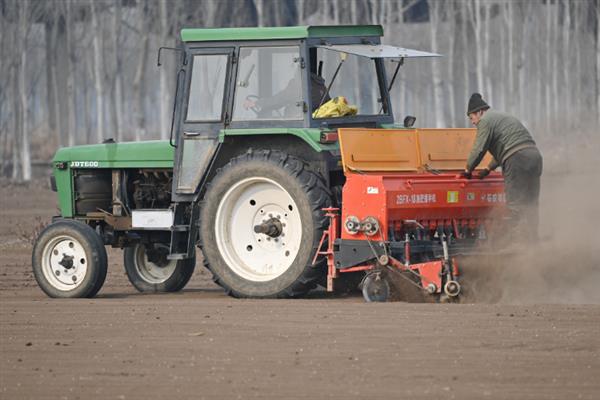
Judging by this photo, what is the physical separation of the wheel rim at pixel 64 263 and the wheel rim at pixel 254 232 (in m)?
1.46

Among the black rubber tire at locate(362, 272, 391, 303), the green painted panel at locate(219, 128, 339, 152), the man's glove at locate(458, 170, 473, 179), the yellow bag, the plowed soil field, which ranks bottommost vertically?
the plowed soil field

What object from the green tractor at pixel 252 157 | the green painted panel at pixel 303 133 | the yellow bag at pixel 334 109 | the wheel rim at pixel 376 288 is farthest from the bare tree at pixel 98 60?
the wheel rim at pixel 376 288

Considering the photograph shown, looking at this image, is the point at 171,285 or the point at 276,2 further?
the point at 276,2

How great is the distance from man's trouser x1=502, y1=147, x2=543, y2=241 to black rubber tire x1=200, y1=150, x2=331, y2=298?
1.58 meters

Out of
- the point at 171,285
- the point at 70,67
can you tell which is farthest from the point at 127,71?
the point at 171,285

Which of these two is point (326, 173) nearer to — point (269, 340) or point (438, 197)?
point (438, 197)

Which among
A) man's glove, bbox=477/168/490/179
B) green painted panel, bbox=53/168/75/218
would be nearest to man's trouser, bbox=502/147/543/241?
man's glove, bbox=477/168/490/179

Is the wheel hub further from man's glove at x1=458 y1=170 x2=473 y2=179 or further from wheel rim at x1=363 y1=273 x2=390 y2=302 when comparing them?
man's glove at x1=458 y1=170 x2=473 y2=179

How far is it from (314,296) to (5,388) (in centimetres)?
479

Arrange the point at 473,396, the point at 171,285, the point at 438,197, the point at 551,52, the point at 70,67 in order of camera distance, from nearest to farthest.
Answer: the point at 473,396 < the point at 438,197 < the point at 171,285 < the point at 70,67 < the point at 551,52

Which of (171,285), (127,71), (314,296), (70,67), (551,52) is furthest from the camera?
(127,71)

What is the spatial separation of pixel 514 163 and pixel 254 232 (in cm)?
236

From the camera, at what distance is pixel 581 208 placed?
12562mm

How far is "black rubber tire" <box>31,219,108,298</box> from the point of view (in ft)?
40.5
